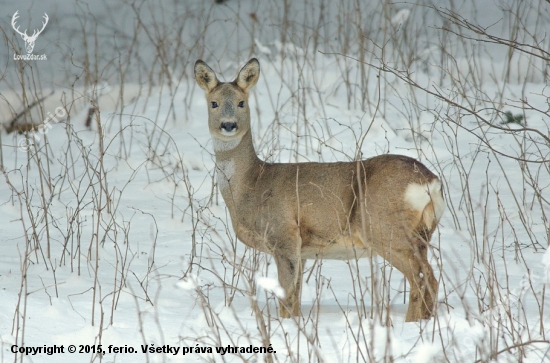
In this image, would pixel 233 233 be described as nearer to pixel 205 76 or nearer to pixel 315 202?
pixel 205 76

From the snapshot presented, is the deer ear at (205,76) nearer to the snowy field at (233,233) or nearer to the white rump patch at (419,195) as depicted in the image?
the snowy field at (233,233)

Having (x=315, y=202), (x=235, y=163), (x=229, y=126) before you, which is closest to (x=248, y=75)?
(x=229, y=126)

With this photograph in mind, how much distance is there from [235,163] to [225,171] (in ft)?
0.29

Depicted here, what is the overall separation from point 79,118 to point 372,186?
6592mm

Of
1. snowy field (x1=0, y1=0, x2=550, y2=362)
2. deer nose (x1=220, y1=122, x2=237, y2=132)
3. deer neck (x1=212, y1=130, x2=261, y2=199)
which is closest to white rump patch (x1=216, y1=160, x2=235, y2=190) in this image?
deer neck (x1=212, y1=130, x2=261, y2=199)

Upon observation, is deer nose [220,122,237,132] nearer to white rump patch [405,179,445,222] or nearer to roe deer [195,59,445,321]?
roe deer [195,59,445,321]

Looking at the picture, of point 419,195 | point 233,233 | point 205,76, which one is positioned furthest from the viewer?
point 233,233

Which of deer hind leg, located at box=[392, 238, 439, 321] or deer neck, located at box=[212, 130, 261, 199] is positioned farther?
deer neck, located at box=[212, 130, 261, 199]

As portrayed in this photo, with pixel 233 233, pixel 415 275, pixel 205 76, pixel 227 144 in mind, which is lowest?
pixel 415 275

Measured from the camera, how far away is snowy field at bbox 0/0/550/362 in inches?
145

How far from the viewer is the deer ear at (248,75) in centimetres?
580

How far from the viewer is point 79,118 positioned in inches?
421

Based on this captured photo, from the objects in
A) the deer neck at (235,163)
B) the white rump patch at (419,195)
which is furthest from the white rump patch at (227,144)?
the white rump patch at (419,195)

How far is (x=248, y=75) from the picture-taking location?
19.2ft
